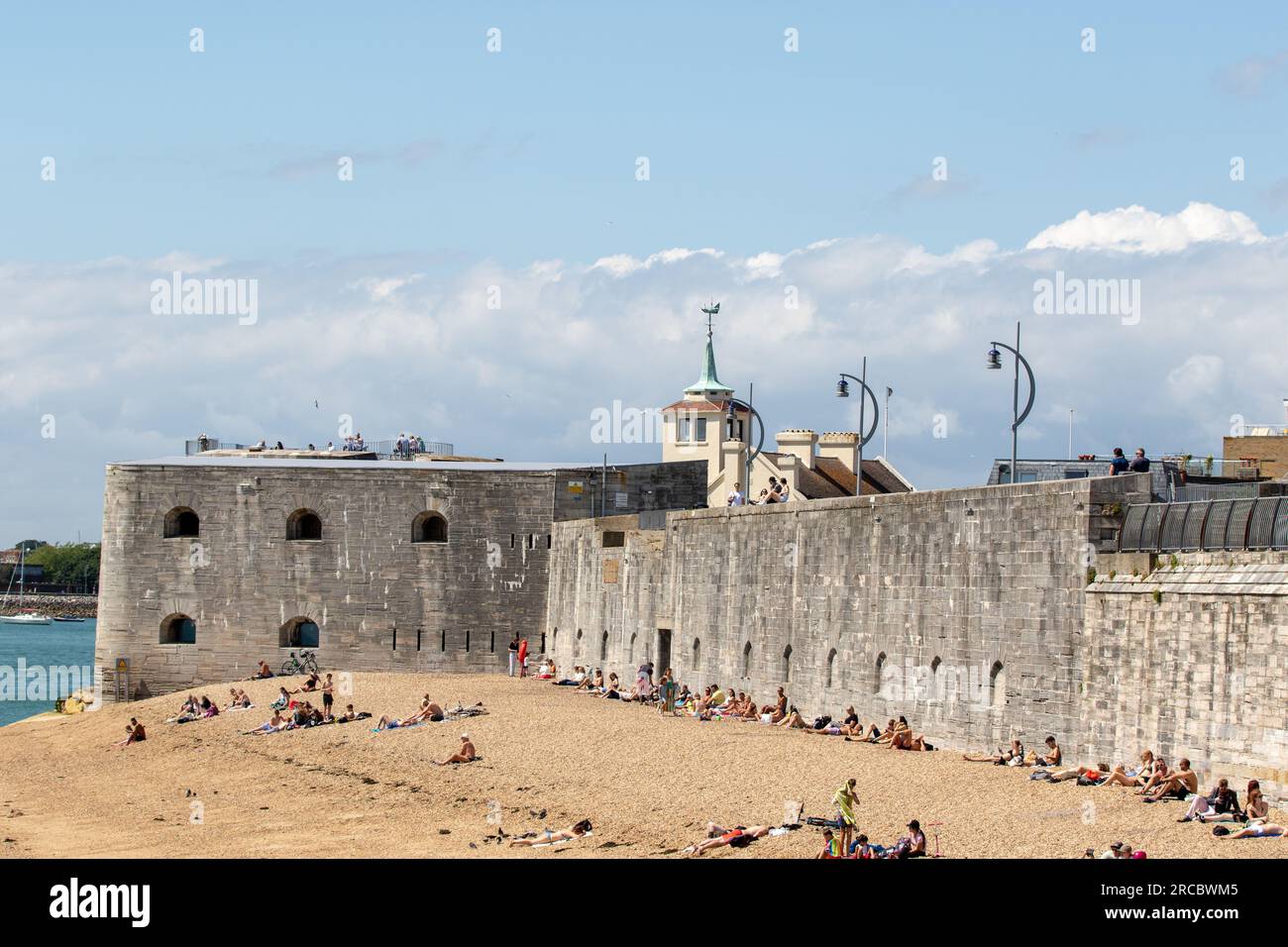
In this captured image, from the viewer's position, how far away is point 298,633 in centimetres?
4853

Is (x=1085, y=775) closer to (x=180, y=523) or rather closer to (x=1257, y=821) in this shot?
(x=1257, y=821)

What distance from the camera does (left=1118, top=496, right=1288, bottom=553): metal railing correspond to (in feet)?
69.8

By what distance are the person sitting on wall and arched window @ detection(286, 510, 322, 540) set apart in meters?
30.6

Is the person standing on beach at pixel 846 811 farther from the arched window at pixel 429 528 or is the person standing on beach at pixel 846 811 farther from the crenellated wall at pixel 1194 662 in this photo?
the arched window at pixel 429 528

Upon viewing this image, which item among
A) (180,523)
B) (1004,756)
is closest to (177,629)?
(180,523)

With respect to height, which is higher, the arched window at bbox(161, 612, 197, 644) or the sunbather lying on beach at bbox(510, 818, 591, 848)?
the arched window at bbox(161, 612, 197, 644)

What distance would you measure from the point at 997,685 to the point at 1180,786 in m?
5.01

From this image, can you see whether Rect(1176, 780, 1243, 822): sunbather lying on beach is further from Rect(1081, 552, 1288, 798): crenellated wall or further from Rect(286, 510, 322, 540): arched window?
Rect(286, 510, 322, 540): arched window

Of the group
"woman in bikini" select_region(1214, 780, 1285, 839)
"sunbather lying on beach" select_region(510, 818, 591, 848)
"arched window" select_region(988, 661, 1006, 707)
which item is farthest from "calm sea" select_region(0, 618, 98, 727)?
"woman in bikini" select_region(1214, 780, 1285, 839)

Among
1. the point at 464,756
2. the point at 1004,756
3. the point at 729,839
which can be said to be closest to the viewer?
the point at 729,839

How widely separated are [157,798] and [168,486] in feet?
56.9

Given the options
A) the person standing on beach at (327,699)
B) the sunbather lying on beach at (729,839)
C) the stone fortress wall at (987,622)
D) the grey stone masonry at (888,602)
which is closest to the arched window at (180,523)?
the person standing on beach at (327,699)

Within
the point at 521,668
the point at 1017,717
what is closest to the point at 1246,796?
the point at 1017,717
